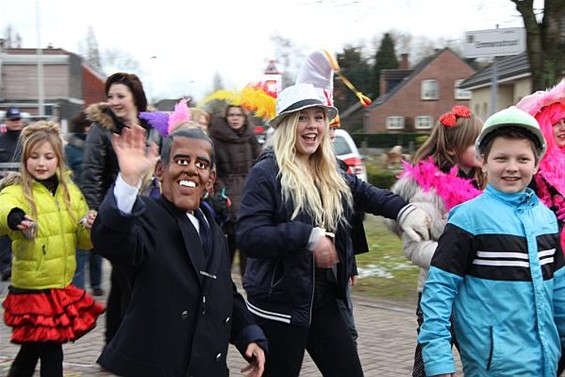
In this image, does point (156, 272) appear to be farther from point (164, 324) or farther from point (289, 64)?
point (289, 64)

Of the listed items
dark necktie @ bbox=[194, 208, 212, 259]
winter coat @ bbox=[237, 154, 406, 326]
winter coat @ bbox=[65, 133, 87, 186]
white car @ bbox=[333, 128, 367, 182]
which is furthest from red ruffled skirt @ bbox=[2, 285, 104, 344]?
white car @ bbox=[333, 128, 367, 182]

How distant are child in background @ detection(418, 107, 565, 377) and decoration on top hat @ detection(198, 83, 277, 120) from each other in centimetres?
323

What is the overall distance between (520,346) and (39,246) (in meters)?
2.93

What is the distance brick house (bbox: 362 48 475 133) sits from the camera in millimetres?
67750

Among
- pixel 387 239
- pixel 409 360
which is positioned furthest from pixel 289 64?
pixel 409 360

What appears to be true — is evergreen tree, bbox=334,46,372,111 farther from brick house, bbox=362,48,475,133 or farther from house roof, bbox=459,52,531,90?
house roof, bbox=459,52,531,90

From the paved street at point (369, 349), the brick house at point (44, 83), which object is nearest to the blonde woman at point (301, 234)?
the paved street at point (369, 349)

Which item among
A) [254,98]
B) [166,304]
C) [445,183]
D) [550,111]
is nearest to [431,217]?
[445,183]

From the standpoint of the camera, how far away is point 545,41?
29.1 feet

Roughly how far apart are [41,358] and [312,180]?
6.67 feet

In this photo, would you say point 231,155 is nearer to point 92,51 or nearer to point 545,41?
point 545,41

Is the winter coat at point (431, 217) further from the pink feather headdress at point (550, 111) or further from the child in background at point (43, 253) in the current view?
the child in background at point (43, 253)

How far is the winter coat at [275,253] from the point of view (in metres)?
3.57

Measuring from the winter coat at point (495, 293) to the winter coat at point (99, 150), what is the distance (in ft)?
8.77
